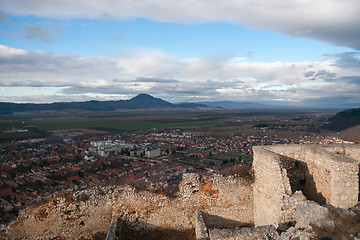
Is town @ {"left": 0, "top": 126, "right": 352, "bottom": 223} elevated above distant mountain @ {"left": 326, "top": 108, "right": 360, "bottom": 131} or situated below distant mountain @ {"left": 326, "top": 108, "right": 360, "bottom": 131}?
below

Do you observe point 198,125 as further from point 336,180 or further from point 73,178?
point 336,180

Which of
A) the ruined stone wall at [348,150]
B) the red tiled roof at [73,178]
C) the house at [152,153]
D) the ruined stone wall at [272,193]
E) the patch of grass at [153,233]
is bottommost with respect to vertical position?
the house at [152,153]

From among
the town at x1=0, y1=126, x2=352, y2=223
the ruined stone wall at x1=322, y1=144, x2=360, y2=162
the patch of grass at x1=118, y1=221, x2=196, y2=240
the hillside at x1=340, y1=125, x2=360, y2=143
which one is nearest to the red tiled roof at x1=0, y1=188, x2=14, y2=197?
the town at x1=0, y1=126, x2=352, y2=223

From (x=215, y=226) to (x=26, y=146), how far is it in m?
63.0

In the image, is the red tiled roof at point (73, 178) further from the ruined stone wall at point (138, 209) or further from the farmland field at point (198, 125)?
the farmland field at point (198, 125)

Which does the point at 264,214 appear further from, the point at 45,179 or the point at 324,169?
the point at 45,179

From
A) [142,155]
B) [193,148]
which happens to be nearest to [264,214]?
[142,155]

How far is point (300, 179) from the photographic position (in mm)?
7941

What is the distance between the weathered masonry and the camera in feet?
20.3

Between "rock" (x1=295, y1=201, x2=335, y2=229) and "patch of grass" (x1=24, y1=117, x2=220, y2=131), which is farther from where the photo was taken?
"patch of grass" (x1=24, y1=117, x2=220, y2=131)

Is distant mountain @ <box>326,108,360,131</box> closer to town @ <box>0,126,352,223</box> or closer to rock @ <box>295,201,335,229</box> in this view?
town @ <box>0,126,352,223</box>

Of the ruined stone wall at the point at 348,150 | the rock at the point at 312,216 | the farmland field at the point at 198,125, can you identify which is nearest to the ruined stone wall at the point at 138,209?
the rock at the point at 312,216

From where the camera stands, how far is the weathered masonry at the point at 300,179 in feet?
20.3

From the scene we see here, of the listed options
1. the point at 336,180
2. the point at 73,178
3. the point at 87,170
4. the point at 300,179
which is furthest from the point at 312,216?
the point at 87,170
